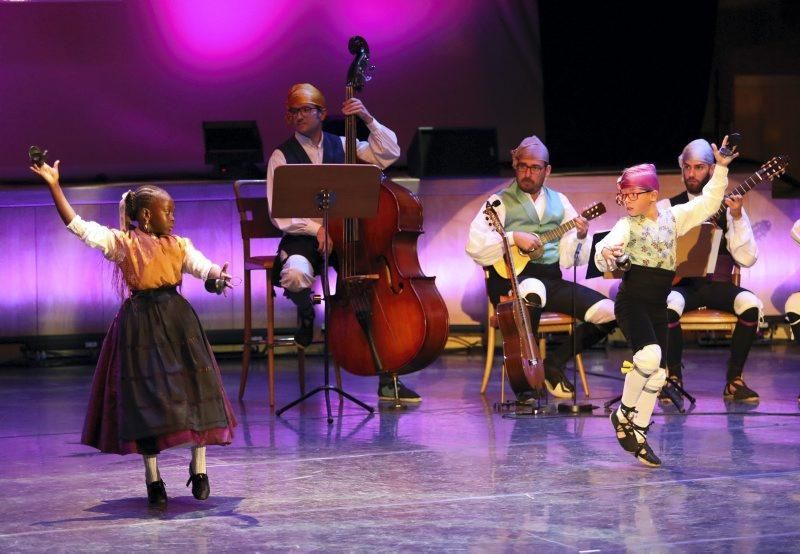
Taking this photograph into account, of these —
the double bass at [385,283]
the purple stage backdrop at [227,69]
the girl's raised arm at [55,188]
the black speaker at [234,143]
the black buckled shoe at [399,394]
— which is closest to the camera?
the girl's raised arm at [55,188]

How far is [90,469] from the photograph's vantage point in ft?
14.6

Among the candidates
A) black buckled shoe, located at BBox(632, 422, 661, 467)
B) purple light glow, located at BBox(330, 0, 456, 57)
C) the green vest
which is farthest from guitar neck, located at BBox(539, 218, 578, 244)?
purple light glow, located at BBox(330, 0, 456, 57)

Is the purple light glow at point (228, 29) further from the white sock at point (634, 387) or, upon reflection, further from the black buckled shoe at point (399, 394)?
the white sock at point (634, 387)

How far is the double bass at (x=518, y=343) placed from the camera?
5.61 metres

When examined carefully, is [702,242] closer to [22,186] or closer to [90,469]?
[90,469]

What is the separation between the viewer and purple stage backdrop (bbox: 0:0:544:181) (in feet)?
30.0

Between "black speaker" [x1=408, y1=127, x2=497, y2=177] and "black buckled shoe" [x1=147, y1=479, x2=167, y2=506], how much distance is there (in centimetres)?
496

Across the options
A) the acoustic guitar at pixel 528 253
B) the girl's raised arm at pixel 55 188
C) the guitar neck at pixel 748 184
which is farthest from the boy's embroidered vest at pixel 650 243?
the girl's raised arm at pixel 55 188

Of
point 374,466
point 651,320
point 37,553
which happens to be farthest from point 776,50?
point 37,553

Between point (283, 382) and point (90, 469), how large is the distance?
274 cm

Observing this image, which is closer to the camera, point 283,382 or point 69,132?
point 283,382

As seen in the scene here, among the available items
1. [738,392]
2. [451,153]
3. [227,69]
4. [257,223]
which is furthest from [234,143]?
[738,392]

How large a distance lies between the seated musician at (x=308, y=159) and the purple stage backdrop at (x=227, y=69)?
2860 mm

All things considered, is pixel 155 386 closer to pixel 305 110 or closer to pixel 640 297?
pixel 640 297
